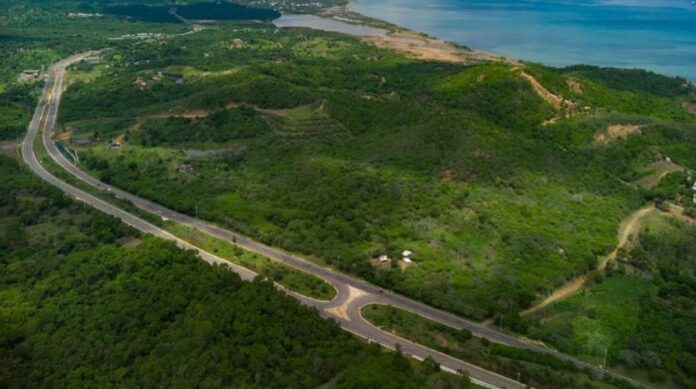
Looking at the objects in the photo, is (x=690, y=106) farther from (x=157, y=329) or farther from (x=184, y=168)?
(x=157, y=329)

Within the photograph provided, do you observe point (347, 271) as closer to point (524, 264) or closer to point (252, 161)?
point (524, 264)

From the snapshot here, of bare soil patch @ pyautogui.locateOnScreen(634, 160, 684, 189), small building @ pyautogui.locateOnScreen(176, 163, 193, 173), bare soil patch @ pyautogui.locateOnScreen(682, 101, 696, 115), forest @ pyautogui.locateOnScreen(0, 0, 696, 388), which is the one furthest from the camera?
bare soil patch @ pyautogui.locateOnScreen(682, 101, 696, 115)

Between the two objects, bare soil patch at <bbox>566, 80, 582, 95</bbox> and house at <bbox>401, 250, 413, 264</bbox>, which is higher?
bare soil patch at <bbox>566, 80, 582, 95</bbox>

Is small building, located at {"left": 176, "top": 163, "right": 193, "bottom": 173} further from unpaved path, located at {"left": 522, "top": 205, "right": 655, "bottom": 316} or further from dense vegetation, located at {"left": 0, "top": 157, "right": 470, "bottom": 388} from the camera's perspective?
unpaved path, located at {"left": 522, "top": 205, "right": 655, "bottom": 316}

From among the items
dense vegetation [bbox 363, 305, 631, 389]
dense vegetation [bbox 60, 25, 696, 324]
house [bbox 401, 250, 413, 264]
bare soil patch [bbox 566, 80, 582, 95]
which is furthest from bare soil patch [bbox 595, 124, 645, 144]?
dense vegetation [bbox 363, 305, 631, 389]

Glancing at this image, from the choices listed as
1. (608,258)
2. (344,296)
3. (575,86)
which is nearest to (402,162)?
(608,258)

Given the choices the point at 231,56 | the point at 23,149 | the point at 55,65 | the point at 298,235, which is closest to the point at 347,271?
the point at 298,235
